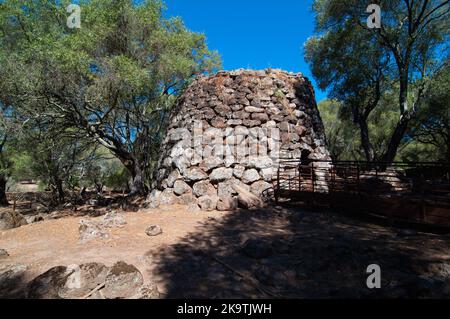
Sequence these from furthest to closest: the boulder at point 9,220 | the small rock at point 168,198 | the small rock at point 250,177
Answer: the small rock at point 250,177 → the small rock at point 168,198 → the boulder at point 9,220

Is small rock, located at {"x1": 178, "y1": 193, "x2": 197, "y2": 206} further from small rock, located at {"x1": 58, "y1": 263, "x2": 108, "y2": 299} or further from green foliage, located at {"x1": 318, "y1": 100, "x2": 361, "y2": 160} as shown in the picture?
green foliage, located at {"x1": 318, "y1": 100, "x2": 361, "y2": 160}

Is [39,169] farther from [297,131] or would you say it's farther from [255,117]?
[297,131]

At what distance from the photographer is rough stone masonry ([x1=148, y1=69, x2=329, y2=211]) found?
29.3ft

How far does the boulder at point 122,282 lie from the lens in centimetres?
320

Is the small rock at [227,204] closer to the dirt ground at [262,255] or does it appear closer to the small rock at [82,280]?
the dirt ground at [262,255]

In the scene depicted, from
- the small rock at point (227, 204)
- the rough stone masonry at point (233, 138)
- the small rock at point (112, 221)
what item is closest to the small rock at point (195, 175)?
the rough stone masonry at point (233, 138)

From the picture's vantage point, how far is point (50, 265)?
4.04 meters

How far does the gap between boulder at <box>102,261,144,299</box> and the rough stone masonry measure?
451 centimetres

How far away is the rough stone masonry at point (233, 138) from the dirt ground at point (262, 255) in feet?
7.70

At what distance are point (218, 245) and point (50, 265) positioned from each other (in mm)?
2822

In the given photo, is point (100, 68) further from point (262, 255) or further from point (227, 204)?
point (262, 255)

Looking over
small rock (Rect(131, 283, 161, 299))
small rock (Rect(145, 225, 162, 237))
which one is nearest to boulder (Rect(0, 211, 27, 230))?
small rock (Rect(145, 225, 162, 237))

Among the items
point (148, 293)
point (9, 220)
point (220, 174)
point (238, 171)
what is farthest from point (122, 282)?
point (9, 220)
